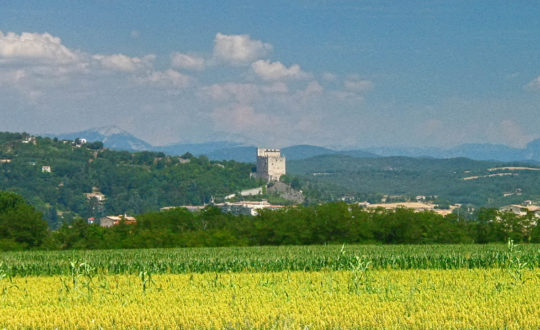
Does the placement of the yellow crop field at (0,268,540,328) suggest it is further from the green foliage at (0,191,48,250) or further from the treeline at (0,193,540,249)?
the green foliage at (0,191,48,250)

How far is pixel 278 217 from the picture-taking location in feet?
287

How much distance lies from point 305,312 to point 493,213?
68.0m

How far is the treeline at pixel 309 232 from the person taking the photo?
3132 inches

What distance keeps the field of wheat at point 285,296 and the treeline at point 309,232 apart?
36.4 metres

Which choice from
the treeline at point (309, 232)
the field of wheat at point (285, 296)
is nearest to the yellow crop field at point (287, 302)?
the field of wheat at point (285, 296)

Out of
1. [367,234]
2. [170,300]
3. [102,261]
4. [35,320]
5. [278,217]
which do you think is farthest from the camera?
[278,217]

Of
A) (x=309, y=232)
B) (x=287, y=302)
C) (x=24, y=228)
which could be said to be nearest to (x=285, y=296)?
(x=287, y=302)

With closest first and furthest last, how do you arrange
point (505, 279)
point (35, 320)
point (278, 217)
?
point (35, 320) < point (505, 279) < point (278, 217)

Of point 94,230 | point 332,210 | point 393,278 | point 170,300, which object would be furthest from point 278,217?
point 170,300

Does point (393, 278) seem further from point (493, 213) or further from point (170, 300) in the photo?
point (493, 213)

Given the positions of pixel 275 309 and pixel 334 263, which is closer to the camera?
pixel 275 309

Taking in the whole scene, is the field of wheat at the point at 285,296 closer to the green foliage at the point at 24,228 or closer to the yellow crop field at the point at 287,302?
the yellow crop field at the point at 287,302

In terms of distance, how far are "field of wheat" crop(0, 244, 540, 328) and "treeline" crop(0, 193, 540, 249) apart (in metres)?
36.4

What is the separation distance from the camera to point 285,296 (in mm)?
27406
